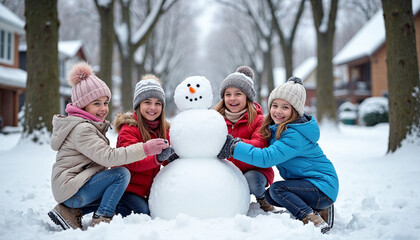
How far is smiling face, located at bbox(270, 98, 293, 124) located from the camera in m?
2.99

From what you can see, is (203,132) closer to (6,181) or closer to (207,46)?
(6,181)

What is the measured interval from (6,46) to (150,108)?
601 inches

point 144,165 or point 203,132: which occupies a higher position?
point 203,132

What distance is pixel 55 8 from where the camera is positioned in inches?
283

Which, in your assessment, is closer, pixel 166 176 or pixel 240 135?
pixel 166 176

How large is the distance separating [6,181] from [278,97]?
4200mm

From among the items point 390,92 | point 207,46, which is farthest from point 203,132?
point 207,46

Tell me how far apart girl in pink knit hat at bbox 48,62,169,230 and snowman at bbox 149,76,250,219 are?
0.73 ft

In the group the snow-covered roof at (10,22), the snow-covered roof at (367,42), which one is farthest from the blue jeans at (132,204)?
the snow-covered roof at (367,42)

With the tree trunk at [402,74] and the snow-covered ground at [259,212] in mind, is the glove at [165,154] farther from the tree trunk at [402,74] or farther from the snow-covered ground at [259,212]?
the tree trunk at [402,74]

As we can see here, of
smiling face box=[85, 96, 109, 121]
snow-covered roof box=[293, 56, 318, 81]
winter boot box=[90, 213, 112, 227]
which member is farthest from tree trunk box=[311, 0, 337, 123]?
snow-covered roof box=[293, 56, 318, 81]

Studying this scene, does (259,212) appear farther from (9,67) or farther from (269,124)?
(9,67)

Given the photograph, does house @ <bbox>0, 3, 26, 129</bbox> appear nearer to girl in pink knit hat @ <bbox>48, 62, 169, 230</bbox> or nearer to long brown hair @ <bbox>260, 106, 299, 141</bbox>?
Result: girl in pink knit hat @ <bbox>48, 62, 169, 230</bbox>

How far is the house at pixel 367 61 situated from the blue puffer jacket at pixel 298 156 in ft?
62.1
